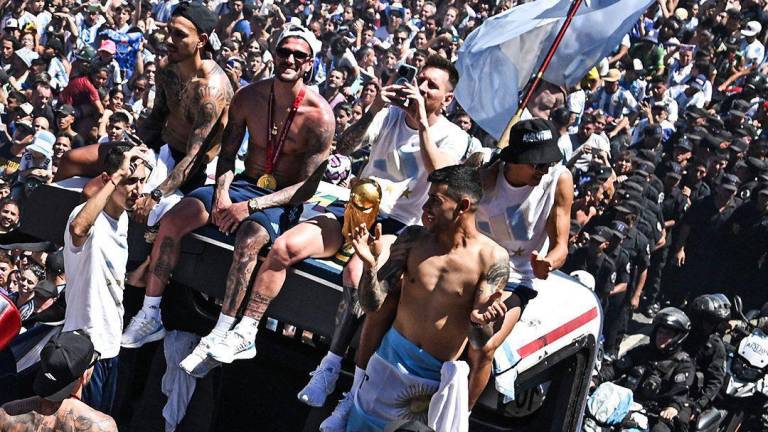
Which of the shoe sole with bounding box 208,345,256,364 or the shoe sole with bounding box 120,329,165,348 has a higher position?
the shoe sole with bounding box 208,345,256,364

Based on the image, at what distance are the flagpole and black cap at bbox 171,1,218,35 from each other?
2098mm

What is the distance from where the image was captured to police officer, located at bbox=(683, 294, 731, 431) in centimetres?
1109

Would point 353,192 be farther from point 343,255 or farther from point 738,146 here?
point 738,146

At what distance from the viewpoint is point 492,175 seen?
7.52 m

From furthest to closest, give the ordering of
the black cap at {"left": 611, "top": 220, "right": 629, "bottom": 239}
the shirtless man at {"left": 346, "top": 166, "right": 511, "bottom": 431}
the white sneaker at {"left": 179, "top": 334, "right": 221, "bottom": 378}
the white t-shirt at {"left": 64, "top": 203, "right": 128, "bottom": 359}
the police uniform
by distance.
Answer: the black cap at {"left": 611, "top": 220, "right": 629, "bottom": 239} → the police uniform → the white sneaker at {"left": 179, "top": 334, "right": 221, "bottom": 378} → the white t-shirt at {"left": 64, "top": 203, "right": 128, "bottom": 359} → the shirtless man at {"left": 346, "top": 166, "right": 511, "bottom": 431}

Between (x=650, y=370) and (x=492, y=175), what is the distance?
4.23 meters

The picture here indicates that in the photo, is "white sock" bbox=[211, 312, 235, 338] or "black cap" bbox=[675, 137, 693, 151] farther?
"black cap" bbox=[675, 137, 693, 151]

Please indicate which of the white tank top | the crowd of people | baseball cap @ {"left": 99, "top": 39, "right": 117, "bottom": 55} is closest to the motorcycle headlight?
the crowd of people

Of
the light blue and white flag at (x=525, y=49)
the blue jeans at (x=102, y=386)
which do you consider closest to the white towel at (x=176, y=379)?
the blue jeans at (x=102, y=386)

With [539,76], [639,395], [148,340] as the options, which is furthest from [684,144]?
[148,340]

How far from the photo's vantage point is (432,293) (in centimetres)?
678

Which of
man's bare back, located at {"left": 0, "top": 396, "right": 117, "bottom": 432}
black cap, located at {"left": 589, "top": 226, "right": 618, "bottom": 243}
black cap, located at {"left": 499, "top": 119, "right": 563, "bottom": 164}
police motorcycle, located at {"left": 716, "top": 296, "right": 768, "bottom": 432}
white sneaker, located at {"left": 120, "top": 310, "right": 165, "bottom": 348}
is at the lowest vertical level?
police motorcycle, located at {"left": 716, "top": 296, "right": 768, "bottom": 432}

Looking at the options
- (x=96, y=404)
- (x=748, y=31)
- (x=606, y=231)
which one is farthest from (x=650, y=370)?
(x=748, y=31)

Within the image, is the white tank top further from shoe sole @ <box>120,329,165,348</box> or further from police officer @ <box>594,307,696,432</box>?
police officer @ <box>594,307,696,432</box>
